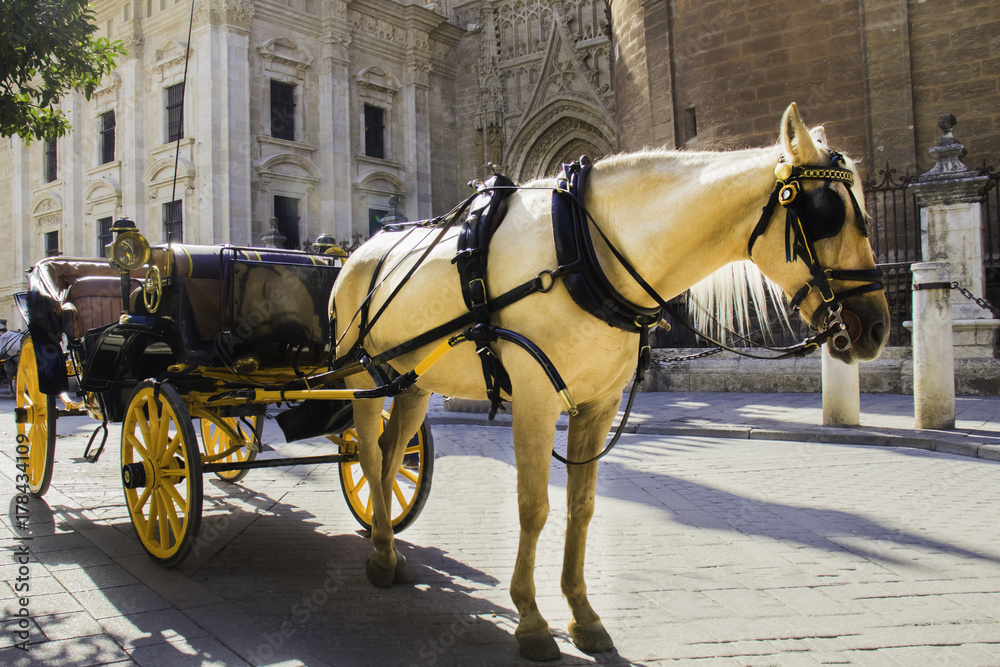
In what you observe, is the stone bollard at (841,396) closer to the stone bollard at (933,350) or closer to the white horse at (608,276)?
the stone bollard at (933,350)

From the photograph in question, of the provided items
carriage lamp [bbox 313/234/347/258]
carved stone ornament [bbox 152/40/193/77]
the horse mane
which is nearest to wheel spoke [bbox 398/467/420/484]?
carriage lamp [bbox 313/234/347/258]

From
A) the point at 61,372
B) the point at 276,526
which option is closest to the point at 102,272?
the point at 61,372

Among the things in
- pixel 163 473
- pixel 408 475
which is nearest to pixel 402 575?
pixel 408 475

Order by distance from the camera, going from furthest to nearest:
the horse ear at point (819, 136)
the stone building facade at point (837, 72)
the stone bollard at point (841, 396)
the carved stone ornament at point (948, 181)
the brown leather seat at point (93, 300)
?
the stone building facade at point (837, 72), the carved stone ornament at point (948, 181), the stone bollard at point (841, 396), the brown leather seat at point (93, 300), the horse ear at point (819, 136)

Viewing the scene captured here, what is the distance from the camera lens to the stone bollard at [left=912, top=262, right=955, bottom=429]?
746cm

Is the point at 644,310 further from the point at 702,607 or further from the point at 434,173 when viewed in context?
the point at 434,173

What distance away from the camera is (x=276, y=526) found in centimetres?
455

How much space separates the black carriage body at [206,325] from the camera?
4285 mm

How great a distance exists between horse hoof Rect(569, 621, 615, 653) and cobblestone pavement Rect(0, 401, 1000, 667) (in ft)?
0.13

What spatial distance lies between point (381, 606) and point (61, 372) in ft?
9.93

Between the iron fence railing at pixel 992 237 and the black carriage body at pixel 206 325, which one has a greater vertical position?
the iron fence railing at pixel 992 237

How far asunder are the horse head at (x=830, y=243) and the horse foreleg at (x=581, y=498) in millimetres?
888

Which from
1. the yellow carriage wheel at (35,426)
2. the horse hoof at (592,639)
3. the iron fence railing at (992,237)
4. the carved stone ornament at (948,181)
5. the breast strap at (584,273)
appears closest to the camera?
the breast strap at (584,273)

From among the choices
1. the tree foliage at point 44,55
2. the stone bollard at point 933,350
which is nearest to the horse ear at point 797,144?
the stone bollard at point 933,350
